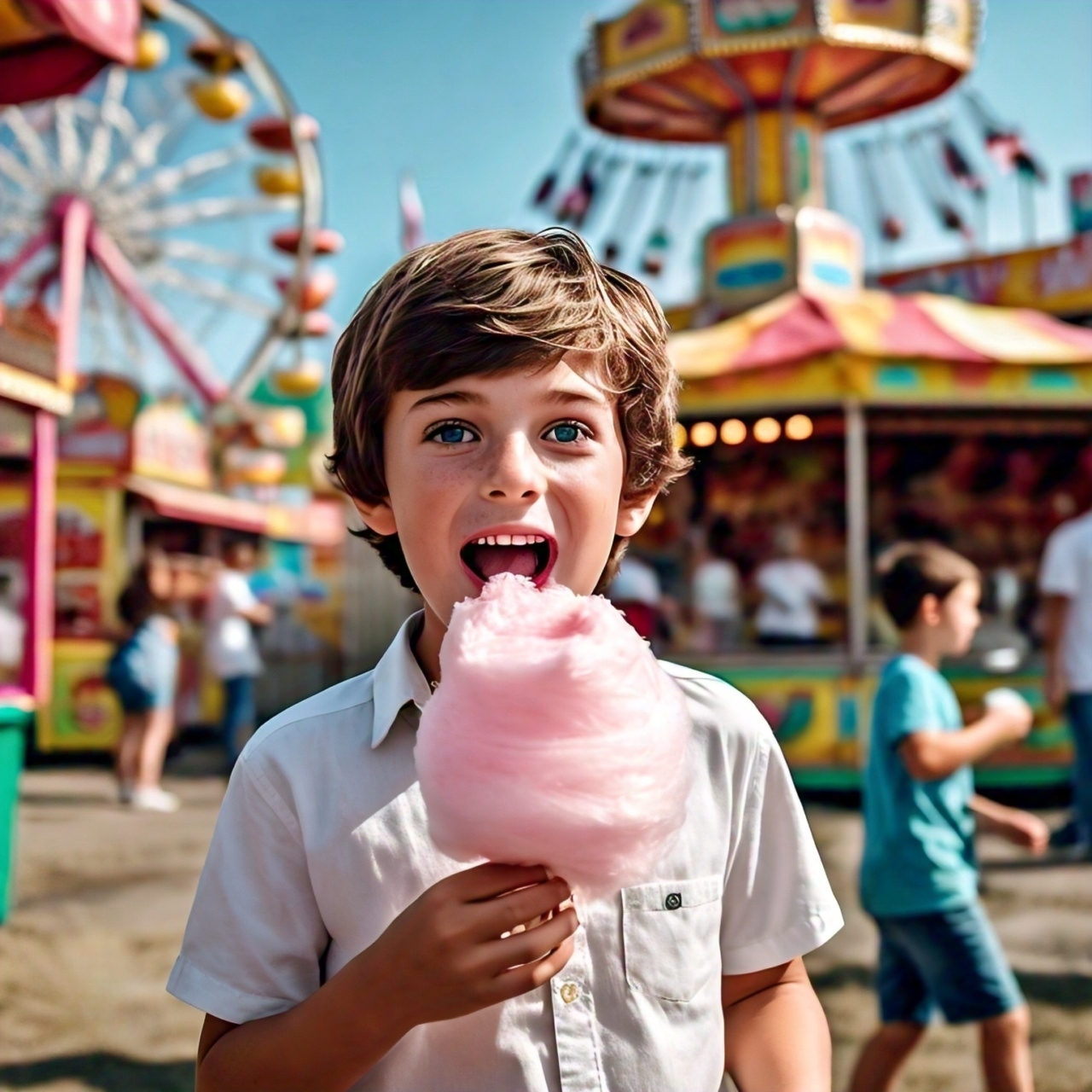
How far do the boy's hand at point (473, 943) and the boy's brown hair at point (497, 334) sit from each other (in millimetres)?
460

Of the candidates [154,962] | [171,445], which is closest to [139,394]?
[171,445]

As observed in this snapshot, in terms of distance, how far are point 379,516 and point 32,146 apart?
14674 mm

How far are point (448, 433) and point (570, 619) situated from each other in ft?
0.83

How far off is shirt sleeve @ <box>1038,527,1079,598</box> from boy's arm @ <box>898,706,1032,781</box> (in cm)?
318

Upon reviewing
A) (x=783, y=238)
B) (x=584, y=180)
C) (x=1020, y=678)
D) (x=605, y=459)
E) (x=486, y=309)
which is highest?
(x=584, y=180)

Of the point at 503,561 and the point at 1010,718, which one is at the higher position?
the point at 503,561

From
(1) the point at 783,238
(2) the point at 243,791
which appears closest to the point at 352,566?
(1) the point at 783,238

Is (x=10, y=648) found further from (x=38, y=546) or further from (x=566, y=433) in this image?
(x=566, y=433)

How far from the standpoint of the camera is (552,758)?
3.16 ft

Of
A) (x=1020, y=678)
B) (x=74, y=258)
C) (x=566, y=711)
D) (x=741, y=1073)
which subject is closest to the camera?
(x=566, y=711)

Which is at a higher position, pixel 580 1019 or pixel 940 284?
pixel 940 284

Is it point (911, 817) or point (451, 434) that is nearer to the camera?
point (451, 434)

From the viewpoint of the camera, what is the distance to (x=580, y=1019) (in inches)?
45.4

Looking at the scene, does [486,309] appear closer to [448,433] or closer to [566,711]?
[448,433]
